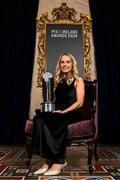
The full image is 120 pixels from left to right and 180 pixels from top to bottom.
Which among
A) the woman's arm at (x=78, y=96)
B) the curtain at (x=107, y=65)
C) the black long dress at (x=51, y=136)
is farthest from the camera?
the curtain at (x=107, y=65)

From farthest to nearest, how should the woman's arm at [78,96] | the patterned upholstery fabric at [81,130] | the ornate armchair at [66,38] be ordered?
the ornate armchair at [66,38] → the woman's arm at [78,96] → the patterned upholstery fabric at [81,130]

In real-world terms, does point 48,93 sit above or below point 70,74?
below

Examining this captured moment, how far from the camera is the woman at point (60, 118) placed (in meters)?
3.08

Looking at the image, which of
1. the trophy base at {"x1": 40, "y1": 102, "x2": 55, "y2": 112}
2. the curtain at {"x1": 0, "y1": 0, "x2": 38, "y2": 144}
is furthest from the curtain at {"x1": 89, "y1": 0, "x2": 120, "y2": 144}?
the trophy base at {"x1": 40, "y1": 102, "x2": 55, "y2": 112}

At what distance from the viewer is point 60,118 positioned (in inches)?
125

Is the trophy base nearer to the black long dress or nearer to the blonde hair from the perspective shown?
the black long dress

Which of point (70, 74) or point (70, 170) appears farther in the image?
point (70, 74)

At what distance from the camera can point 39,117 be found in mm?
3201

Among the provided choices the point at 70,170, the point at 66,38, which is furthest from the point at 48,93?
the point at 66,38

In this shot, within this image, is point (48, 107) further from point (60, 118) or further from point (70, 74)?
point (70, 74)

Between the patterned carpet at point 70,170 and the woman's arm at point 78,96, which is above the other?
the woman's arm at point 78,96

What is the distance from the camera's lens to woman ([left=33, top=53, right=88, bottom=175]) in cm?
308

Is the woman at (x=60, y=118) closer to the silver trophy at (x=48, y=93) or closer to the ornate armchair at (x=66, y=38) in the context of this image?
the silver trophy at (x=48, y=93)

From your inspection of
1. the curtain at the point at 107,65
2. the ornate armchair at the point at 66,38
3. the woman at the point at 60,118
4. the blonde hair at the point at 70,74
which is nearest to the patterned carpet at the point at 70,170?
the woman at the point at 60,118
